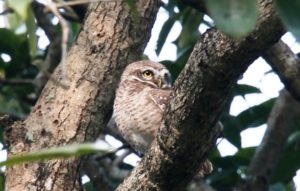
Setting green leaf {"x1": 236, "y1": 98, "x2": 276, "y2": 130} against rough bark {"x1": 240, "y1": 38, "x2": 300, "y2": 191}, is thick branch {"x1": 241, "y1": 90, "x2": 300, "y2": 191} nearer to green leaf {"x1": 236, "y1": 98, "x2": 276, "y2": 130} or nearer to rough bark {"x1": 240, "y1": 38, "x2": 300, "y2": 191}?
rough bark {"x1": 240, "y1": 38, "x2": 300, "y2": 191}

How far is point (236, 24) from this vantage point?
125cm

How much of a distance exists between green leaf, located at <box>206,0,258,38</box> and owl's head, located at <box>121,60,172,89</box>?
4.25 metres

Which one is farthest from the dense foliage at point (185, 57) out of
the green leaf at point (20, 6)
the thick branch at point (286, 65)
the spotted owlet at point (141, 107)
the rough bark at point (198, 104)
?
the green leaf at point (20, 6)

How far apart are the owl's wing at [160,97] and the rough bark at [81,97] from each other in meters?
0.56

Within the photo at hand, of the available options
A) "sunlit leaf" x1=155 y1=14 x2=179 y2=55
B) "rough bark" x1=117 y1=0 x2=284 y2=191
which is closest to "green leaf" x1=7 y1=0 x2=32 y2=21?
"rough bark" x1=117 y1=0 x2=284 y2=191

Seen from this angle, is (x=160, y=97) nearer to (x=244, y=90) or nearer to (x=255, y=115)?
(x=244, y=90)

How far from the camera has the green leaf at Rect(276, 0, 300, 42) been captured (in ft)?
4.10

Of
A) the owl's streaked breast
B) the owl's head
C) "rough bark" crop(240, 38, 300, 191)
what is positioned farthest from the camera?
the owl's head

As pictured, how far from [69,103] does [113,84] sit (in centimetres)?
30

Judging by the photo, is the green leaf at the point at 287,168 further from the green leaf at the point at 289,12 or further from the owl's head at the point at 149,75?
the green leaf at the point at 289,12

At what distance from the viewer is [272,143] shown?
490cm

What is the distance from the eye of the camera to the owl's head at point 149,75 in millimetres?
5606

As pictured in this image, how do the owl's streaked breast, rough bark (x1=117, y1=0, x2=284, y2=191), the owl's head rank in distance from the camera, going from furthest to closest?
1. the owl's head
2. the owl's streaked breast
3. rough bark (x1=117, y1=0, x2=284, y2=191)

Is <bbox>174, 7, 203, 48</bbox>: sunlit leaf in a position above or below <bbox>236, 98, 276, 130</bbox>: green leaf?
above
